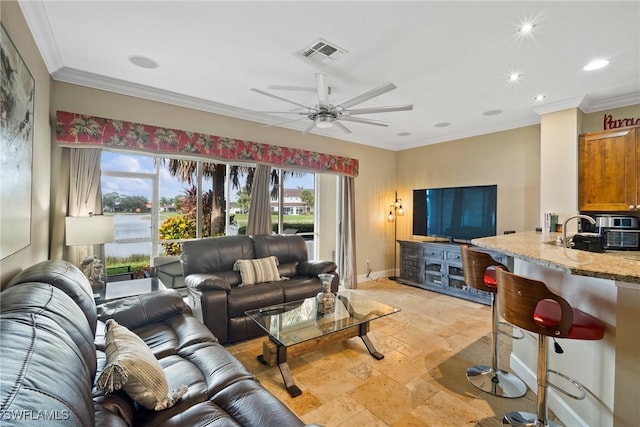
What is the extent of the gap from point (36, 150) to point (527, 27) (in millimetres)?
3966

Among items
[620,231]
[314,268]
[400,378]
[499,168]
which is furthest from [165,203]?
[620,231]

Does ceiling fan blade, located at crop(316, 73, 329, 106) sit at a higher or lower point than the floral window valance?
higher

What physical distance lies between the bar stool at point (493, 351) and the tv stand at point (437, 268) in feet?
6.98

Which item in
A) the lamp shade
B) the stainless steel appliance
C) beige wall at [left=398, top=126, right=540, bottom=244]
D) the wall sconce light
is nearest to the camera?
the lamp shade

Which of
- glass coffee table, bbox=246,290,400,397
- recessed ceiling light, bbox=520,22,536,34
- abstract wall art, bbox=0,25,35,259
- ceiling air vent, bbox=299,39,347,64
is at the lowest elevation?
glass coffee table, bbox=246,290,400,397

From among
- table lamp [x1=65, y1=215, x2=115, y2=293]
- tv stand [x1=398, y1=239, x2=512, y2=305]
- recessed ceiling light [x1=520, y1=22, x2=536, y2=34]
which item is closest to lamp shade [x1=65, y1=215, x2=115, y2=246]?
table lamp [x1=65, y1=215, x2=115, y2=293]

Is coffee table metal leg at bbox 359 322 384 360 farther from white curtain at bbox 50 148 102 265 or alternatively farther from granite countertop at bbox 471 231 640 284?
white curtain at bbox 50 148 102 265

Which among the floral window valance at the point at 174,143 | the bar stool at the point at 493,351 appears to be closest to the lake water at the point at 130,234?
the floral window valance at the point at 174,143

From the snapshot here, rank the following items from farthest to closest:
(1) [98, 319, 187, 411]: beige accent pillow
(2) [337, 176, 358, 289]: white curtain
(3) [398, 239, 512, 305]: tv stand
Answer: (2) [337, 176, 358, 289]: white curtain < (3) [398, 239, 512, 305]: tv stand < (1) [98, 319, 187, 411]: beige accent pillow

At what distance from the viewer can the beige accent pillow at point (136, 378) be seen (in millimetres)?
1244

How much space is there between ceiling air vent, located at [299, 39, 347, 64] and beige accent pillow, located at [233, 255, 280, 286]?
2363mm

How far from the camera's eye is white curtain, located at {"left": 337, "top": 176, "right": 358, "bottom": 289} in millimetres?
5211

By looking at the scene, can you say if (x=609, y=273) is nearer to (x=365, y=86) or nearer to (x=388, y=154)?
(x=365, y=86)

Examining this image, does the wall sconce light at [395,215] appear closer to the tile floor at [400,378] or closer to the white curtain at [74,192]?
the tile floor at [400,378]
